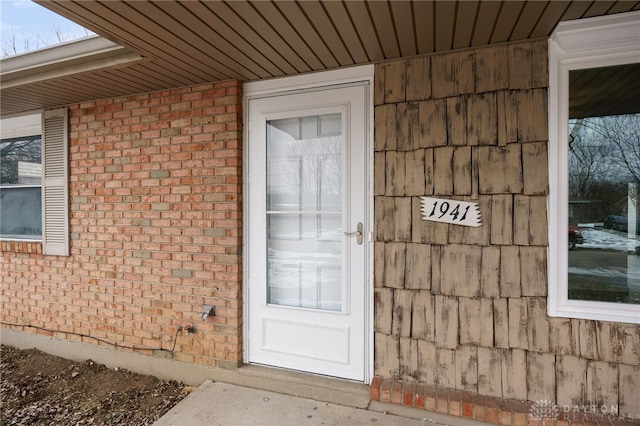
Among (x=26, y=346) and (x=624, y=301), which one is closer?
(x=624, y=301)

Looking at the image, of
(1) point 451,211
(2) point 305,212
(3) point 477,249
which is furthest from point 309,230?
(3) point 477,249

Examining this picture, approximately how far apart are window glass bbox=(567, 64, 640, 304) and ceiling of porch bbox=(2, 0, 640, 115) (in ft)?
1.40

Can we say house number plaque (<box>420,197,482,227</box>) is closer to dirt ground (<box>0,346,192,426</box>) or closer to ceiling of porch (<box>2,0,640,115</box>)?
ceiling of porch (<box>2,0,640,115</box>)

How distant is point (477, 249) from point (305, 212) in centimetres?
123

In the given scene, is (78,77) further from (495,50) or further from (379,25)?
(495,50)

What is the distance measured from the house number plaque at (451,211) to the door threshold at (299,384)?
50.9 inches

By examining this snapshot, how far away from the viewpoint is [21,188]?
11.9 feet

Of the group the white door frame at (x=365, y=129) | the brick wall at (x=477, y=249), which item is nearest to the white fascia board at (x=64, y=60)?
the white door frame at (x=365, y=129)

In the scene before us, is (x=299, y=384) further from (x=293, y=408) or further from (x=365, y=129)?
(x=365, y=129)

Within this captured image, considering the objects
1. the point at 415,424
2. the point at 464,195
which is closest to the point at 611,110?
the point at 464,195

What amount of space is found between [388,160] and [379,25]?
82cm

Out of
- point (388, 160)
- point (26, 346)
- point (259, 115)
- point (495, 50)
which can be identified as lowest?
Result: point (26, 346)

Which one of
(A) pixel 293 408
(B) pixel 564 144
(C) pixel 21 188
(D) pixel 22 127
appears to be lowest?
(A) pixel 293 408

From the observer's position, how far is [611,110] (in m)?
1.95
